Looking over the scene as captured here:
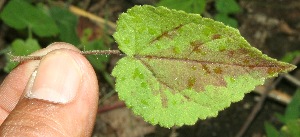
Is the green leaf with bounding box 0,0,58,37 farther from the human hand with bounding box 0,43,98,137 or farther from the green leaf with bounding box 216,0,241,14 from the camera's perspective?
the human hand with bounding box 0,43,98,137

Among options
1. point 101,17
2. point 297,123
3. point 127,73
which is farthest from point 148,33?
point 101,17

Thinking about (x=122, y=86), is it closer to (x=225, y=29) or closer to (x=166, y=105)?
(x=166, y=105)

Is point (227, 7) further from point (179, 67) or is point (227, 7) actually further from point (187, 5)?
point (179, 67)

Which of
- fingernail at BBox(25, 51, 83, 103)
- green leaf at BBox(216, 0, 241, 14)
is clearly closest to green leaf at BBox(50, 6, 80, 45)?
green leaf at BBox(216, 0, 241, 14)

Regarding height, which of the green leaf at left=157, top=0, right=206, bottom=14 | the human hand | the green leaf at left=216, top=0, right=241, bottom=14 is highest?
the green leaf at left=216, top=0, right=241, bottom=14

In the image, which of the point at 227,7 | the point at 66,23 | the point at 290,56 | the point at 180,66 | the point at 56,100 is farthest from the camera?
the point at 66,23

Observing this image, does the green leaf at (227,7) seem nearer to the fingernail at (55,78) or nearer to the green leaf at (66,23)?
the green leaf at (66,23)

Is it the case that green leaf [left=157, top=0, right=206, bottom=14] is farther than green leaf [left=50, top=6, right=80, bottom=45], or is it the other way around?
green leaf [left=50, top=6, right=80, bottom=45]

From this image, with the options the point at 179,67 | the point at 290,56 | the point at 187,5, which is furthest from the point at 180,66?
the point at 290,56
